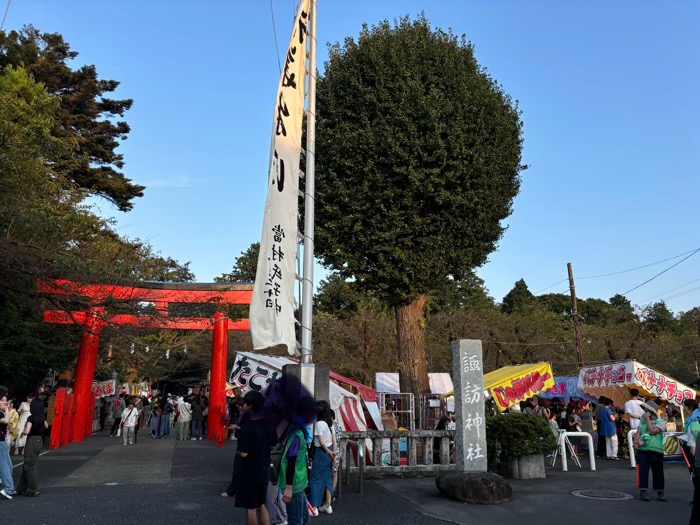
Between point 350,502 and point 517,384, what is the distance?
292 inches

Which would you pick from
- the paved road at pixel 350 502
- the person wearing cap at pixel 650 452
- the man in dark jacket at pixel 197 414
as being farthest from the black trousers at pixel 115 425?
the person wearing cap at pixel 650 452

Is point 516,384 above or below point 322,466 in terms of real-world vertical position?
above

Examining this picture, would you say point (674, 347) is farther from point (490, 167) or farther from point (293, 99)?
point (293, 99)

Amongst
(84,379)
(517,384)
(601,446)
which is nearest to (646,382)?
(601,446)

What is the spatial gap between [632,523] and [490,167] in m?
10.8

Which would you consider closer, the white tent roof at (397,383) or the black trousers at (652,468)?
the black trousers at (652,468)

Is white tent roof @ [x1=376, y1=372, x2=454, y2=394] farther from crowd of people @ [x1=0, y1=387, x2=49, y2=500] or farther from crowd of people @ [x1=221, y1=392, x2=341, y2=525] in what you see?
crowd of people @ [x1=221, y1=392, x2=341, y2=525]

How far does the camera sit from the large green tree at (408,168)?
51.5 ft

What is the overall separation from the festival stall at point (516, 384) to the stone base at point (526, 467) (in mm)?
3040

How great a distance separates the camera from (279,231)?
836cm

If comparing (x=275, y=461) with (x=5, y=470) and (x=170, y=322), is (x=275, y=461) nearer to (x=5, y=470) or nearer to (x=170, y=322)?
(x=5, y=470)

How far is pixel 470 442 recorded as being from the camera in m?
9.34

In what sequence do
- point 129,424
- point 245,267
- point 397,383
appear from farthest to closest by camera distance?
point 245,267 → point 397,383 → point 129,424

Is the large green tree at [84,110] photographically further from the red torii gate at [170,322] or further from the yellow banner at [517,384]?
the yellow banner at [517,384]
